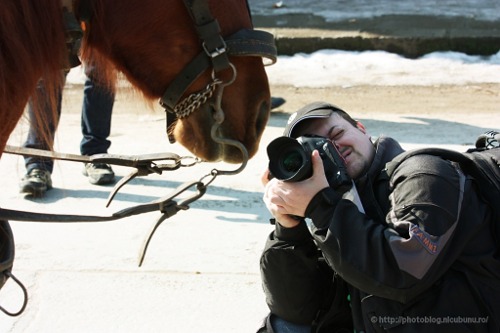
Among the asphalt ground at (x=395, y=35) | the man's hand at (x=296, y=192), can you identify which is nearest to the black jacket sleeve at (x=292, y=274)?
the man's hand at (x=296, y=192)

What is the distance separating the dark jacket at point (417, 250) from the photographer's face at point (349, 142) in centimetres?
11

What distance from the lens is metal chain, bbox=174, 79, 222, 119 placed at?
6.67 ft

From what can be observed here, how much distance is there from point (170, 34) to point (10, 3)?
1.45 ft

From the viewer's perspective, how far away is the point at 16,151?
2.16 m

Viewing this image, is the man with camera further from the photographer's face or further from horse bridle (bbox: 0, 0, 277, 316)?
horse bridle (bbox: 0, 0, 277, 316)

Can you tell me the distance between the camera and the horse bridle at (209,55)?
6.37 ft

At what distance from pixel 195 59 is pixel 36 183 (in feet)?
7.43

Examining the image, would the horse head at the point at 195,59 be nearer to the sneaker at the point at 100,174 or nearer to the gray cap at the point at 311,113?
the gray cap at the point at 311,113

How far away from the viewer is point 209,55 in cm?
198

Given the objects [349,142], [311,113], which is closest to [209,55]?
[311,113]

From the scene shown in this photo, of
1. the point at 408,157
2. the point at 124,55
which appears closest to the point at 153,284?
the point at 124,55

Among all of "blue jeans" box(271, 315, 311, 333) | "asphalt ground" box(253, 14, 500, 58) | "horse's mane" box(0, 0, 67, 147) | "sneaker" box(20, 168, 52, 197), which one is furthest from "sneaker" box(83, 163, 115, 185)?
"asphalt ground" box(253, 14, 500, 58)

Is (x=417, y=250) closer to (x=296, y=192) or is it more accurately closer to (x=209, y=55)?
(x=296, y=192)

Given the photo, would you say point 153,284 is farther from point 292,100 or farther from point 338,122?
point 292,100
